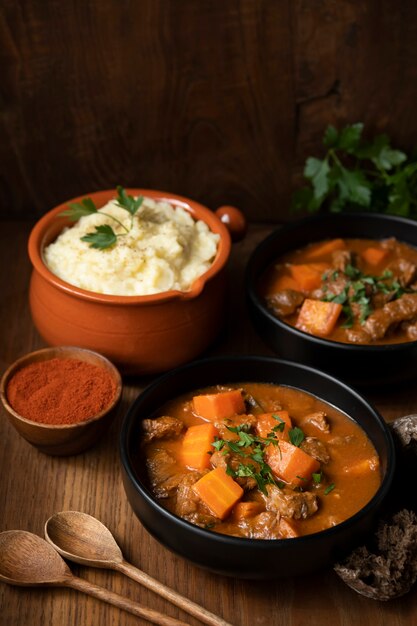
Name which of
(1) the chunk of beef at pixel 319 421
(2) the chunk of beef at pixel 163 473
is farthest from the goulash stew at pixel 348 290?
(2) the chunk of beef at pixel 163 473

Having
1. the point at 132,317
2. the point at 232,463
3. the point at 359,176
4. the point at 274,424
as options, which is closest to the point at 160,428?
the point at 232,463

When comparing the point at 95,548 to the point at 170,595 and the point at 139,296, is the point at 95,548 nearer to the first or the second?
the point at 170,595

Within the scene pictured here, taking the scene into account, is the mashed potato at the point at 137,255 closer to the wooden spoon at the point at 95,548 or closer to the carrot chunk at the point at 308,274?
the carrot chunk at the point at 308,274

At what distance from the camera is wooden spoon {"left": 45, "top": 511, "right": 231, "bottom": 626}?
2738 mm

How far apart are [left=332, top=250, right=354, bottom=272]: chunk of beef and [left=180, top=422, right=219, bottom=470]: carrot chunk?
3.65 ft

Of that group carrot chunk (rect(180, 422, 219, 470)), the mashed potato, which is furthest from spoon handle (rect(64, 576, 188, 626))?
the mashed potato

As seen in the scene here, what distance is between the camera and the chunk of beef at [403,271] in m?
3.82

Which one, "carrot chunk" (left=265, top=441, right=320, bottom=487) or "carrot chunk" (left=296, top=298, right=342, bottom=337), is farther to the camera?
"carrot chunk" (left=296, top=298, right=342, bottom=337)

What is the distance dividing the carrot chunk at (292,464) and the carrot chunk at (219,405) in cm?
28

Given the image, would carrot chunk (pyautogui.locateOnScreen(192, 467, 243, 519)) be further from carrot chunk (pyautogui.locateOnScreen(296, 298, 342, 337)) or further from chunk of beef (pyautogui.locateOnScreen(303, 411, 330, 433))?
carrot chunk (pyautogui.locateOnScreen(296, 298, 342, 337))

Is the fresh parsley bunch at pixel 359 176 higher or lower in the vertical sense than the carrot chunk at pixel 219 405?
higher

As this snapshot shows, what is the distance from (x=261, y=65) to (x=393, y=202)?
0.93 meters

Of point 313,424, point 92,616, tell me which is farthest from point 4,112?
point 92,616

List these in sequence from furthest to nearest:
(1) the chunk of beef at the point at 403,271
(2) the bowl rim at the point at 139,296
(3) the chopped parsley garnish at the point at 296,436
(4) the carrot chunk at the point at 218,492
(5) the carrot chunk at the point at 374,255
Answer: (5) the carrot chunk at the point at 374,255 < (1) the chunk of beef at the point at 403,271 < (2) the bowl rim at the point at 139,296 < (3) the chopped parsley garnish at the point at 296,436 < (4) the carrot chunk at the point at 218,492
